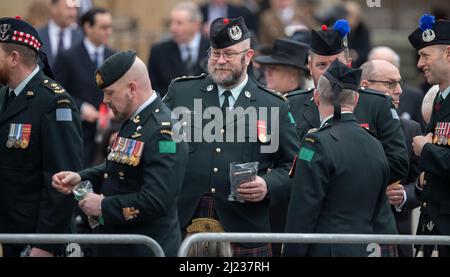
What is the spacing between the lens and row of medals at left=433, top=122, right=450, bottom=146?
8.45 metres

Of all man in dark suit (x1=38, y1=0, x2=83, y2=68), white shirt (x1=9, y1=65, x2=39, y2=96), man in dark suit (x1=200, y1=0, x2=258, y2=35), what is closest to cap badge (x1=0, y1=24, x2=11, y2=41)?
white shirt (x1=9, y1=65, x2=39, y2=96)

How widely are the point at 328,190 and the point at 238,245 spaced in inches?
37.5

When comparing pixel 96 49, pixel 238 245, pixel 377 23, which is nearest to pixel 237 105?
pixel 238 245

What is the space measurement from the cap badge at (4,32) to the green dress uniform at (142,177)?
1065 mm

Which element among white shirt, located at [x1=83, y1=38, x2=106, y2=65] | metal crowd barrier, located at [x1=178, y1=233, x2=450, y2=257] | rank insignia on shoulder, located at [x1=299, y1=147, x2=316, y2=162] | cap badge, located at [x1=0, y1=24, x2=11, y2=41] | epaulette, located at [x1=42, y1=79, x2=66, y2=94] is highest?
cap badge, located at [x1=0, y1=24, x2=11, y2=41]

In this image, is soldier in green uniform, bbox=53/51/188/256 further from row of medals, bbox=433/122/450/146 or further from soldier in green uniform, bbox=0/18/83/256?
row of medals, bbox=433/122/450/146

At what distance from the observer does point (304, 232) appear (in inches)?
301

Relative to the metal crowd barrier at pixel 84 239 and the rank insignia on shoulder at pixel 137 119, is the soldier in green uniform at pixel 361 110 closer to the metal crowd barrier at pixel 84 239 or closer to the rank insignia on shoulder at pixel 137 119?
the rank insignia on shoulder at pixel 137 119

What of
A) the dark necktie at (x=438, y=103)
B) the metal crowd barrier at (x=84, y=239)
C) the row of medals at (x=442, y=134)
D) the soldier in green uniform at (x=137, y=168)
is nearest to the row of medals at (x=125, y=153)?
the soldier in green uniform at (x=137, y=168)

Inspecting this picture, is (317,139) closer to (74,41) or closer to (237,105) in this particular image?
(237,105)

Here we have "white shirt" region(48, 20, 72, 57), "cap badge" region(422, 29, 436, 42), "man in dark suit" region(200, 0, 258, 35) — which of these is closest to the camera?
"cap badge" region(422, 29, 436, 42)

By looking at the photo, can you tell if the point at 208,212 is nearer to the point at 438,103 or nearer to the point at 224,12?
the point at 438,103

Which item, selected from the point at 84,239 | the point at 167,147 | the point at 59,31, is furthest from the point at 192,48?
the point at 84,239

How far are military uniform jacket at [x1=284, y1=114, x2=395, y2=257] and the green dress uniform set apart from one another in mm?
788
